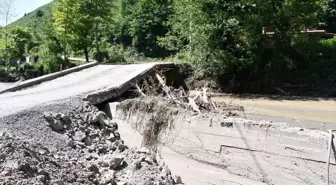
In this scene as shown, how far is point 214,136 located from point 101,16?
12.2 meters

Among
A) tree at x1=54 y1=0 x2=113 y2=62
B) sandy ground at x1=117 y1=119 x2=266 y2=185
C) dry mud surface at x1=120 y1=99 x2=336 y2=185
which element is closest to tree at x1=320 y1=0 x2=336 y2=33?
tree at x1=54 y1=0 x2=113 y2=62

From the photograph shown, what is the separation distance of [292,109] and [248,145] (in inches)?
142

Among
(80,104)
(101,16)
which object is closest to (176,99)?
(80,104)

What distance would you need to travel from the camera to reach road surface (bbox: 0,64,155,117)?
28.0ft

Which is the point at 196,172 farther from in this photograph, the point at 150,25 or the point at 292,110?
the point at 150,25

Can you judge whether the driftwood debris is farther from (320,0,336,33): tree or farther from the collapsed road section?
(320,0,336,33): tree

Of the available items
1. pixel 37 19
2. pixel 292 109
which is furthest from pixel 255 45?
pixel 37 19

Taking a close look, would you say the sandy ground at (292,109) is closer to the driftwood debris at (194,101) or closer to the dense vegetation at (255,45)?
the dense vegetation at (255,45)

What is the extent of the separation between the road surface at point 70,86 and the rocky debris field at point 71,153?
0.66 meters

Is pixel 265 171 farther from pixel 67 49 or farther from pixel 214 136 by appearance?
pixel 67 49

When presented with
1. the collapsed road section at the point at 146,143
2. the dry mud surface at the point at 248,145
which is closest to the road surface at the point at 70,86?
the collapsed road section at the point at 146,143

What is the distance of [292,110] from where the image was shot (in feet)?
31.8

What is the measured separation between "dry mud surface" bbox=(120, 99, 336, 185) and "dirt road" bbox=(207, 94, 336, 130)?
79.9 inches

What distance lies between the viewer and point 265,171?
21.4 ft
